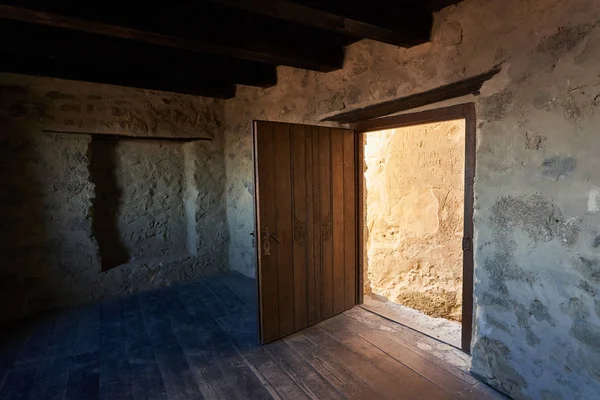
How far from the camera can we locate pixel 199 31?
1.85 metres

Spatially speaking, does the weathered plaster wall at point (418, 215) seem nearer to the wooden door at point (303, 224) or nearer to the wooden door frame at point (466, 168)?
the wooden door at point (303, 224)

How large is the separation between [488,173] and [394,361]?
125cm

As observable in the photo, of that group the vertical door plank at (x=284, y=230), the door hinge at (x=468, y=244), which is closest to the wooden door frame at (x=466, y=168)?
the door hinge at (x=468, y=244)

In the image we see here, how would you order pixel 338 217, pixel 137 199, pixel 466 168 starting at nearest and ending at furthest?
pixel 466 168
pixel 338 217
pixel 137 199

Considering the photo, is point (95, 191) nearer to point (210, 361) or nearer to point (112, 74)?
point (112, 74)

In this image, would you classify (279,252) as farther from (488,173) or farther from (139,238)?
(139,238)

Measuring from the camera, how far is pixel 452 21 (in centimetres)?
178

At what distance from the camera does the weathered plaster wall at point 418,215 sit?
4129mm

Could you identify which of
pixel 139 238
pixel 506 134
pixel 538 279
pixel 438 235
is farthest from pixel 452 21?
pixel 139 238

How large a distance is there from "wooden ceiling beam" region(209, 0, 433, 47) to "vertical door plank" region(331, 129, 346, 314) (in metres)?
0.87

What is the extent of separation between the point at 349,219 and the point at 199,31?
173 centimetres

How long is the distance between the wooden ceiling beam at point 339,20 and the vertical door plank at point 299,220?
776 mm

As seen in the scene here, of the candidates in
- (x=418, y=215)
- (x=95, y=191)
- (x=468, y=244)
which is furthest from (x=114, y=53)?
(x=418, y=215)

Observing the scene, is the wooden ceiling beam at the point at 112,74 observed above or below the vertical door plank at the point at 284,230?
above
